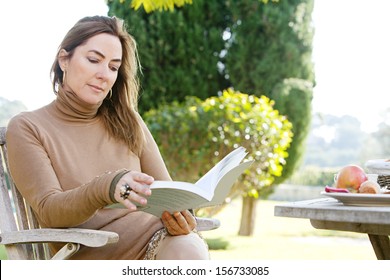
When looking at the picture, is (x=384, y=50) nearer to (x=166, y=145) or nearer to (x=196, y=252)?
(x=166, y=145)

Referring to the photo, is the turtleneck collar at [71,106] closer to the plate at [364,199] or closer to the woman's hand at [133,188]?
the woman's hand at [133,188]

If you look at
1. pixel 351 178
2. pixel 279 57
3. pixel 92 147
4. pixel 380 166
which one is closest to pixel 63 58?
pixel 92 147

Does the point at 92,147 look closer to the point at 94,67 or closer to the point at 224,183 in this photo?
the point at 94,67

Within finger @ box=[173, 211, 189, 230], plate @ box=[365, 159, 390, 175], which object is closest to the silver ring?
finger @ box=[173, 211, 189, 230]

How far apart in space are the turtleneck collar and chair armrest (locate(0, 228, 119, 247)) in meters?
0.47

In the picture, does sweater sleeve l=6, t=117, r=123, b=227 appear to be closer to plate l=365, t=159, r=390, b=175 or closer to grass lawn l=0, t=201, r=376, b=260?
plate l=365, t=159, r=390, b=175

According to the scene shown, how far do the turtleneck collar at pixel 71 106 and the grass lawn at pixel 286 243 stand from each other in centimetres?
435

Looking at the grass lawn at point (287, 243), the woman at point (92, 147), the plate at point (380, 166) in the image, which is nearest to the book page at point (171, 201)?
the woman at point (92, 147)

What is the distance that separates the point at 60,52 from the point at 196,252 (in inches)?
33.2

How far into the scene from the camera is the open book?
182 cm

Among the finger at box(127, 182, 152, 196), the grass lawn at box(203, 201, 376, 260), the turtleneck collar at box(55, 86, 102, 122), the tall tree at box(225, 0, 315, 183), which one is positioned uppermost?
the tall tree at box(225, 0, 315, 183)

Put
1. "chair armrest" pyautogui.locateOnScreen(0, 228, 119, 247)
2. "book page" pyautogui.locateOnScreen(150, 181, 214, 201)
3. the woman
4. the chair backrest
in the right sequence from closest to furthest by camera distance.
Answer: "book page" pyautogui.locateOnScreen(150, 181, 214, 201) → "chair armrest" pyautogui.locateOnScreen(0, 228, 119, 247) → the woman → the chair backrest

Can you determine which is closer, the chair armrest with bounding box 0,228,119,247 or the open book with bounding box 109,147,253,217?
the open book with bounding box 109,147,253,217

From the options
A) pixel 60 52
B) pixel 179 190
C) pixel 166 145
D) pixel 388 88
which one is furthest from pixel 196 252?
pixel 388 88
